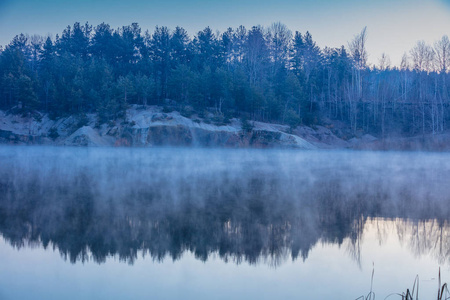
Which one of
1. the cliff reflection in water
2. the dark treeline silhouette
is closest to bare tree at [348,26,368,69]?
the dark treeline silhouette

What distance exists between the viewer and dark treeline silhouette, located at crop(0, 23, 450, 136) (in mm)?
60688

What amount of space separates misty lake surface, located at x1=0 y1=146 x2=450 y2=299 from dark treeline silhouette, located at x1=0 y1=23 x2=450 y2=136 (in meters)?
44.5

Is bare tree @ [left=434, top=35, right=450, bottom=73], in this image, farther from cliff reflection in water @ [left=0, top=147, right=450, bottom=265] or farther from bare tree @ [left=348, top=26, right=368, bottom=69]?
cliff reflection in water @ [left=0, top=147, right=450, bottom=265]

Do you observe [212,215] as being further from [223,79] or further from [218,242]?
[223,79]

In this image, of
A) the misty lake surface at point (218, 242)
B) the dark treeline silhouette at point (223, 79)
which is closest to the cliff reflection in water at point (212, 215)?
the misty lake surface at point (218, 242)

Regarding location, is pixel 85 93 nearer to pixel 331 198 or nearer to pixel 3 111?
pixel 3 111

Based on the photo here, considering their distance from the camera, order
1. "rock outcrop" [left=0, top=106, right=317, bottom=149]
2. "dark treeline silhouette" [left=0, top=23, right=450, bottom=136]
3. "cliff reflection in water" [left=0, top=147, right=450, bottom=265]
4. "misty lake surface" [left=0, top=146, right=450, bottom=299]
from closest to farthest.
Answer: "misty lake surface" [left=0, top=146, right=450, bottom=299], "cliff reflection in water" [left=0, top=147, right=450, bottom=265], "rock outcrop" [left=0, top=106, right=317, bottom=149], "dark treeline silhouette" [left=0, top=23, right=450, bottom=136]

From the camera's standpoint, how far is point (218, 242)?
9.05m

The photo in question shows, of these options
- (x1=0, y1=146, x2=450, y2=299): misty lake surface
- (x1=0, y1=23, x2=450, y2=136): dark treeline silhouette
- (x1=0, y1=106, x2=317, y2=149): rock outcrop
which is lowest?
(x1=0, y1=146, x2=450, y2=299): misty lake surface

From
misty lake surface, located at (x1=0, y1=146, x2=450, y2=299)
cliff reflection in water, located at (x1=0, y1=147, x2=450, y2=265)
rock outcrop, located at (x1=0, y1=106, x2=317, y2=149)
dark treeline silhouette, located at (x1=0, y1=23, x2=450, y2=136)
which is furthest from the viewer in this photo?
dark treeline silhouette, located at (x1=0, y1=23, x2=450, y2=136)

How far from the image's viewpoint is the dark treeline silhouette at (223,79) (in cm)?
6069

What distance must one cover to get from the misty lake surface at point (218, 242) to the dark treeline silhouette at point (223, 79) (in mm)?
44527

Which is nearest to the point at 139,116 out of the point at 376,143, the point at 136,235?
the point at 376,143

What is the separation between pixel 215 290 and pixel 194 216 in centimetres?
500
